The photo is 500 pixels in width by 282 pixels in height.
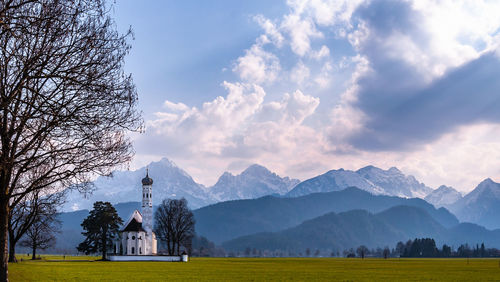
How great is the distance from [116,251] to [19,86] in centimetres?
12090

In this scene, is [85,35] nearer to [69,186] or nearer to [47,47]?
[47,47]

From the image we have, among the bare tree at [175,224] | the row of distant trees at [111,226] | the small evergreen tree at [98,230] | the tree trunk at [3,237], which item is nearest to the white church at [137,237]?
the bare tree at [175,224]

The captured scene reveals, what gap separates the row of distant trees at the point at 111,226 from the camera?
11300 cm

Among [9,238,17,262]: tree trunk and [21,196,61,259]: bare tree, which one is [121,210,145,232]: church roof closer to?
[21,196,61,259]: bare tree

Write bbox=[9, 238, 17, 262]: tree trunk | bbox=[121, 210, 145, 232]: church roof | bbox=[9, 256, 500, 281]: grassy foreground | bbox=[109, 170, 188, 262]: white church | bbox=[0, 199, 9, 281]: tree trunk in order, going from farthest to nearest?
bbox=[121, 210, 145, 232]: church roof → bbox=[109, 170, 188, 262]: white church → bbox=[9, 238, 17, 262]: tree trunk → bbox=[9, 256, 500, 281]: grassy foreground → bbox=[0, 199, 9, 281]: tree trunk

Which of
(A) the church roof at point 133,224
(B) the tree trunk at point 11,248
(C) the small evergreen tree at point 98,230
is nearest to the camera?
(B) the tree trunk at point 11,248

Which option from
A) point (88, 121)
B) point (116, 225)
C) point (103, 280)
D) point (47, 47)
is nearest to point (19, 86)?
point (47, 47)

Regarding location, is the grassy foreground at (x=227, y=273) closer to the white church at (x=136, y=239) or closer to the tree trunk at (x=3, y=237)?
the tree trunk at (x=3, y=237)

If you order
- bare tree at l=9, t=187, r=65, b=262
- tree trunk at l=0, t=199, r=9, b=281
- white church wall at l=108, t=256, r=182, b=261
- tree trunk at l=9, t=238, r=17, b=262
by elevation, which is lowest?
white church wall at l=108, t=256, r=182, b=261

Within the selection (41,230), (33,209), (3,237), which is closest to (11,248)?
(33,209)

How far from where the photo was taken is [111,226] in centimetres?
11450

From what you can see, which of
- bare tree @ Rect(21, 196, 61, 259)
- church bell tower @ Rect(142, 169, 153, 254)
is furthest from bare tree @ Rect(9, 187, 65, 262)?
church bell tower @ Rect(142, 169, 153, 254)

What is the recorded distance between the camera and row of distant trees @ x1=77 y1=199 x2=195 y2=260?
11300cm

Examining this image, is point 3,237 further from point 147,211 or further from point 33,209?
point 147,211
